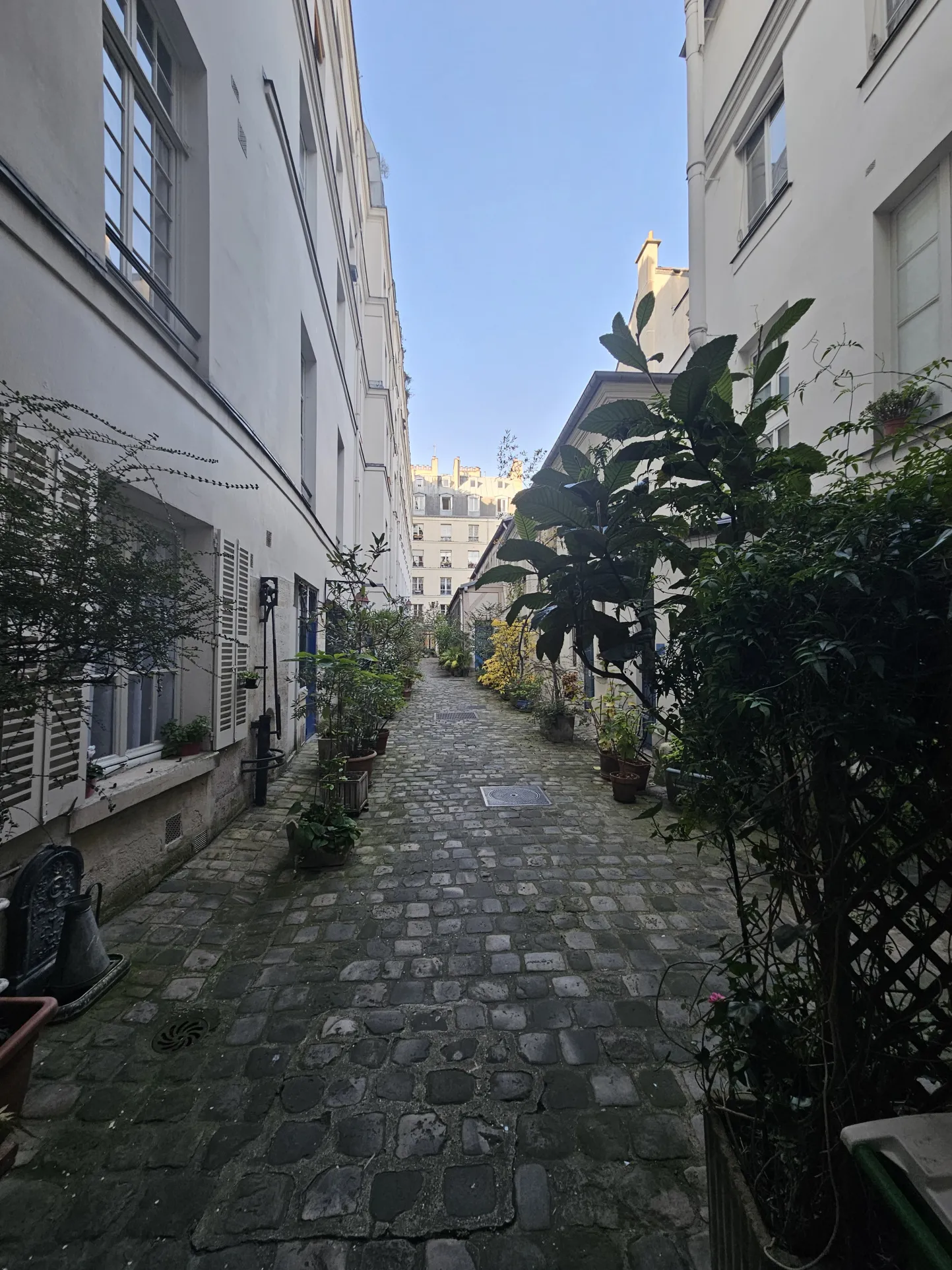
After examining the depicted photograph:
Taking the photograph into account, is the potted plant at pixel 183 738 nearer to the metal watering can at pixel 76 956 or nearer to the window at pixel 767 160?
the metal watering can at pixel 76 956

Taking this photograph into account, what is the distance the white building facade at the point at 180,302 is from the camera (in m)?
2.61

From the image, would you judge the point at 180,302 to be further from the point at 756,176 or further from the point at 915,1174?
the point at 756,176

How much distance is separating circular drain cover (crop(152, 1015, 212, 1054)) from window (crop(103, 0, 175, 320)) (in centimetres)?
437

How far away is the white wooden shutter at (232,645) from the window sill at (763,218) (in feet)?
23.1

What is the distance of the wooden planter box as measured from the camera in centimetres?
119

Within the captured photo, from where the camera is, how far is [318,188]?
8.86 m

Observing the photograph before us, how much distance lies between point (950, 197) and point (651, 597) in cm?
484

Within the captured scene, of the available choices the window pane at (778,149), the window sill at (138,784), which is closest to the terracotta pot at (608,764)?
the window sill at (138,784)

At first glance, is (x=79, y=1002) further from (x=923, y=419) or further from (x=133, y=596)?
(x=923, y=419)

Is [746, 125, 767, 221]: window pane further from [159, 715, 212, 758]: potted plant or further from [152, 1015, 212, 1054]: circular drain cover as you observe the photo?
[152, 1015, 212, 1054]: circular drain cover

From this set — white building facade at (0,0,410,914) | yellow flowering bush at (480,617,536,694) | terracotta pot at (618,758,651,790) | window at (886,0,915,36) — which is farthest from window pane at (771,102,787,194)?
yellow flowering bush at (480,617,536,694)

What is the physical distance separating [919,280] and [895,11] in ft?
8.07

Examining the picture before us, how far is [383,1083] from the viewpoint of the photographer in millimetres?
2160

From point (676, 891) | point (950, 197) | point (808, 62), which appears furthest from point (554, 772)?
point (808, 62)
